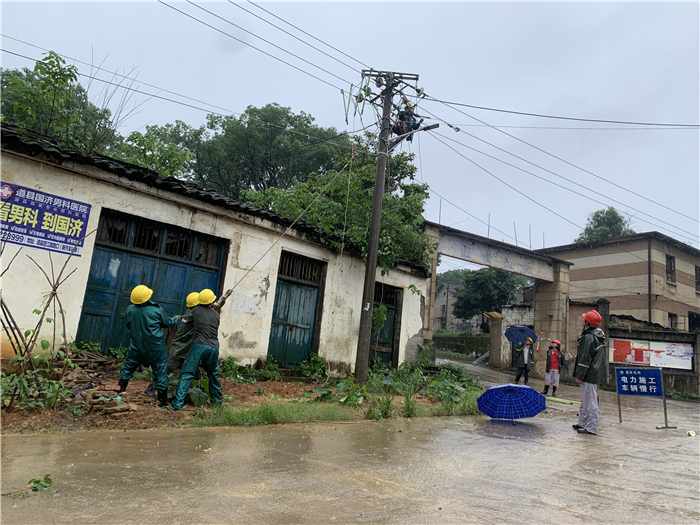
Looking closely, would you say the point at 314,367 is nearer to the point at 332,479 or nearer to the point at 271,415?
the point at 271,415

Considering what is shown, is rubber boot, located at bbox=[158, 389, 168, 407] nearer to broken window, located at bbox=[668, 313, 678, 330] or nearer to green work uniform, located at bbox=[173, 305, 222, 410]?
green work uniform, located at bbox=[173, 305, 222, 410]

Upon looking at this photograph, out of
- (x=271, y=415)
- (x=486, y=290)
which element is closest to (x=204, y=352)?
(x=271, y=415)

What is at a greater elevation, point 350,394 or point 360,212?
point 360,212

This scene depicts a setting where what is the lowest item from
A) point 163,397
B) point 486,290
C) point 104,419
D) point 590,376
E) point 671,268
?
point 104,419

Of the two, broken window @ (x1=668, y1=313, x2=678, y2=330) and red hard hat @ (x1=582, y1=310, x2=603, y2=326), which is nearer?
red hard hat @ (x1=582, y1=310, x2=603, y2=326)

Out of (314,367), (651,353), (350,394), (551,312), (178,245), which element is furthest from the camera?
(551,312)

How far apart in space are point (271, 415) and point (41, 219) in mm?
4491

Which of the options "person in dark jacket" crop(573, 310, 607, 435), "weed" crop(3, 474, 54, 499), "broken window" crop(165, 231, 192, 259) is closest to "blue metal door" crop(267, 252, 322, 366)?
"broken window" crop(165, 231, 192, 259)

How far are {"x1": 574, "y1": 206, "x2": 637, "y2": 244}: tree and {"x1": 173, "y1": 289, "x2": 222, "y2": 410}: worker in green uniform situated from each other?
34.7 meters

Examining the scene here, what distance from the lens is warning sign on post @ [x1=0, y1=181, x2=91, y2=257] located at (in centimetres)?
687

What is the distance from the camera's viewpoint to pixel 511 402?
7.20m

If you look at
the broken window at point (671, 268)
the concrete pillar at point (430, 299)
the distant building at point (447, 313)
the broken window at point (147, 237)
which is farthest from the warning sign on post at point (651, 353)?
the distant building at point (447, 313)

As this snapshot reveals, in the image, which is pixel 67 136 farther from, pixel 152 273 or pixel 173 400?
pixel 173 400

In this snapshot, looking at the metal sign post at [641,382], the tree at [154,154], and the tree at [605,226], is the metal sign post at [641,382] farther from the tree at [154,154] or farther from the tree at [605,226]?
the tree at [605,226]
